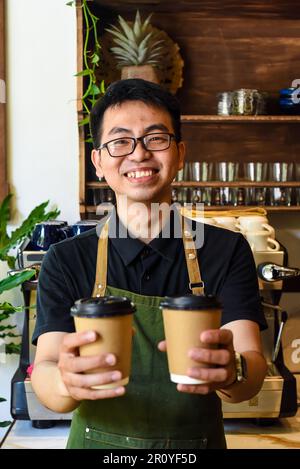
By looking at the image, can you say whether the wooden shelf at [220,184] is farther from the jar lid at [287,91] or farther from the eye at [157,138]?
the eye at [157,138]

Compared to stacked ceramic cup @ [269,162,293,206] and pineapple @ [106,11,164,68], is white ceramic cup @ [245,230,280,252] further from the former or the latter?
pineapple @ [106,11,164,68]

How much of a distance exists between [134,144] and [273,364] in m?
1.28

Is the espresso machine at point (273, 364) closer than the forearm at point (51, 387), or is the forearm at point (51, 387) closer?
the forearm at point (51, 387)

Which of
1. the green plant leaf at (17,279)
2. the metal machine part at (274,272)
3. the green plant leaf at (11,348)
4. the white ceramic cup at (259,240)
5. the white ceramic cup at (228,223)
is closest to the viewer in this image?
the green plant leaf at (17,279)

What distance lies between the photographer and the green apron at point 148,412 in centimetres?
148

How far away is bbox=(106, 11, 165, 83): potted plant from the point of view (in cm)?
281

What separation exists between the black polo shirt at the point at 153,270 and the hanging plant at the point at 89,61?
1261 mm

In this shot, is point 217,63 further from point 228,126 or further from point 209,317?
point 209,317

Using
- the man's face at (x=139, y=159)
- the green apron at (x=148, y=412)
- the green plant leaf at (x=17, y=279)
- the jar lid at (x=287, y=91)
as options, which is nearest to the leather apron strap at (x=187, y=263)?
the green apron at (x=148, y=412)

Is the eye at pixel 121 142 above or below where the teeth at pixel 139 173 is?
above

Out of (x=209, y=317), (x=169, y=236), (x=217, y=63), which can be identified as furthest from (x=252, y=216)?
(x=209, y=317)

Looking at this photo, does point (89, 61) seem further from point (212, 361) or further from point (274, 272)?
point (212, 361)

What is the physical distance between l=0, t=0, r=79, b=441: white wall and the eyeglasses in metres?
1.57

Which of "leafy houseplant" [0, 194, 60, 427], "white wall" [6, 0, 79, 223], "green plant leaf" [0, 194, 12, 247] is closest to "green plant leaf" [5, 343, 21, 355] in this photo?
"leafy houseplant" [0, 194, 60, 427]
